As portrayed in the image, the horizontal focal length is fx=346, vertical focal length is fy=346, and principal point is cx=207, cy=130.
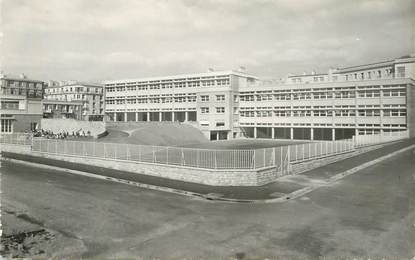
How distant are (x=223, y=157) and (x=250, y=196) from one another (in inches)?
149

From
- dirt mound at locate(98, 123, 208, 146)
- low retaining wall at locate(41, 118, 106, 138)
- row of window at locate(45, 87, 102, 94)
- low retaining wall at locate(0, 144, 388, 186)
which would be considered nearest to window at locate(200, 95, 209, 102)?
dirt mound at locate(98, 123, 208, 146)

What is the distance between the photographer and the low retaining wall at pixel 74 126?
44.4 m

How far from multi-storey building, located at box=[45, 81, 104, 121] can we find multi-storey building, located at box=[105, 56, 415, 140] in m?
20.3

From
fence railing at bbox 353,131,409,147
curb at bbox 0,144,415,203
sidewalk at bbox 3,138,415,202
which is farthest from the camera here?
fence railing at bbox 353,131,409,147

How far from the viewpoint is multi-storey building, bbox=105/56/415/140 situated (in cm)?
5291

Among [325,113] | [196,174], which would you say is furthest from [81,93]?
[196,174]

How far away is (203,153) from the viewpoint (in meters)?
20.2

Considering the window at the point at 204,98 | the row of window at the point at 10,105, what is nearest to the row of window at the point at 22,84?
the row of window at the point at 10,105

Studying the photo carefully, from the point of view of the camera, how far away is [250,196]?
16.0m

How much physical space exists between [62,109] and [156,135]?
45.1m

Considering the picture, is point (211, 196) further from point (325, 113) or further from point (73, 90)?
point (73, 90)

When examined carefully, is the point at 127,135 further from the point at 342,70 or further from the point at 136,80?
the point at 342,70

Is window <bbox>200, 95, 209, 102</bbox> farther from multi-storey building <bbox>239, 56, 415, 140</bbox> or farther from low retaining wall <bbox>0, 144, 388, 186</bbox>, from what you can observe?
low retaining wall <bbox>0, 144, 388, 186</bbox>

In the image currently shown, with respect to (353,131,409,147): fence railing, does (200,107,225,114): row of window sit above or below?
above
